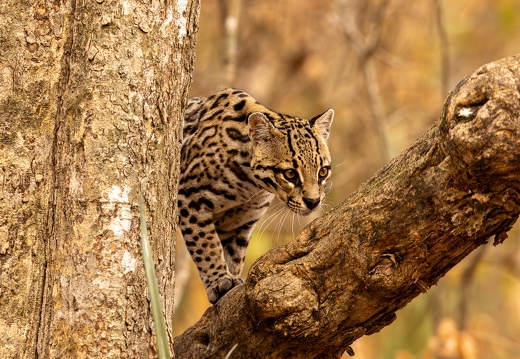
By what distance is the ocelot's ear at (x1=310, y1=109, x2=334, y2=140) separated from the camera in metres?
6.68

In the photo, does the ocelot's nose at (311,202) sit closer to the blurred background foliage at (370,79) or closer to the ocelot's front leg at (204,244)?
the ocelot's front leg at (204,244)

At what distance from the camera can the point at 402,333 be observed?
40.1ft

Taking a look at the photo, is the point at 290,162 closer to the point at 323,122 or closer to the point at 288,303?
the point at 323,122

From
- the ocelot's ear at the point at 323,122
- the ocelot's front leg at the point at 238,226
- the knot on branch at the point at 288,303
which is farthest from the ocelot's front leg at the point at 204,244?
the knot on branch at the point at 288,303

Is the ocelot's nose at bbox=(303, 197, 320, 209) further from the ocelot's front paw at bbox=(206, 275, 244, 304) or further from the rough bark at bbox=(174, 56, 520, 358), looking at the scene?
the rough bark at bbox=(174, 56, 520, 358)

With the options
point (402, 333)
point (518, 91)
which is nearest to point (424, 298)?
point (402, 333)

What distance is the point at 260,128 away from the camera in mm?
6355

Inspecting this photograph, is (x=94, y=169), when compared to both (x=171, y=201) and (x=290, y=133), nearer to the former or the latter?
(x=171, y=201)

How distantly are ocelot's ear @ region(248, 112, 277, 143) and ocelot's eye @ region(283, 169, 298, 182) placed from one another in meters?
0.29

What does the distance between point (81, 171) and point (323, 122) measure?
2.83 metres

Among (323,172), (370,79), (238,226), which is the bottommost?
(323,172)

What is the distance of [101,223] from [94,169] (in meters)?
0.26

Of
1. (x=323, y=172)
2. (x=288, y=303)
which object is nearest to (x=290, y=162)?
(x=323, y=172)

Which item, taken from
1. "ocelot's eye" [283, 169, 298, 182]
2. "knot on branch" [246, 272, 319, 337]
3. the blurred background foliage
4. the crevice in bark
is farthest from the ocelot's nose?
the blurred background foliage
